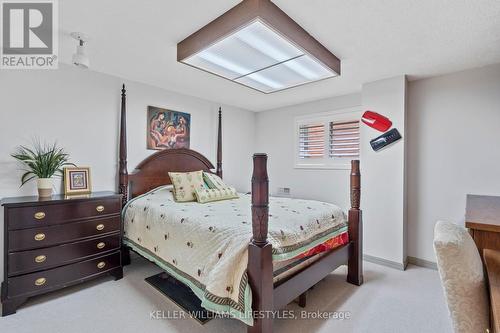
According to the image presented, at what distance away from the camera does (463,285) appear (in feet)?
2.92

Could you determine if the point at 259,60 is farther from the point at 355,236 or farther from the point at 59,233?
the point at 59,233

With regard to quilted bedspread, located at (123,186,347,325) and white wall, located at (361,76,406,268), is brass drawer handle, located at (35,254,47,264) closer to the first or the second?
quilted bedspread, located at (123,186,347,325)

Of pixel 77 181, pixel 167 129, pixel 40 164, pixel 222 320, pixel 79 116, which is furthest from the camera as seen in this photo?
pixel 167 129

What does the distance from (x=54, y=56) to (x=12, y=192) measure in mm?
1365

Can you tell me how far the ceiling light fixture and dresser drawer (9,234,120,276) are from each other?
1.94 metres

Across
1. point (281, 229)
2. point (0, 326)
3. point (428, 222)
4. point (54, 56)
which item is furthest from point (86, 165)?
point (428, 222)

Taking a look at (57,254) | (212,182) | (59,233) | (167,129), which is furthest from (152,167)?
(57,254)

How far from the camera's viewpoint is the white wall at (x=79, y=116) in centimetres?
232

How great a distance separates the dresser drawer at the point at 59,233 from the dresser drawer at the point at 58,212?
0.05m

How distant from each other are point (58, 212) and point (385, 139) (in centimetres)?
351

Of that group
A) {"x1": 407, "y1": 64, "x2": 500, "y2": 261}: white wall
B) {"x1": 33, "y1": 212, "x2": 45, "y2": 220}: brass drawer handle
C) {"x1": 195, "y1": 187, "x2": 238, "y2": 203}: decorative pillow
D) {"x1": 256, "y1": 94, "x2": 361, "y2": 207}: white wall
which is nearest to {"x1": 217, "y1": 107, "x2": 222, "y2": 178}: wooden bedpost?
{"x1": 195, "y1": 187, "x2": 238, "y2": 203}: decorative pillow

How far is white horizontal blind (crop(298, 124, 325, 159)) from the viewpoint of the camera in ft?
12.9

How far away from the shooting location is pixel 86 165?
109 inches

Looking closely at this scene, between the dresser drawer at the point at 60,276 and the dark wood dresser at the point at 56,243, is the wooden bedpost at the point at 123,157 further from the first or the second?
the dresser drawer at the point at 60,276
